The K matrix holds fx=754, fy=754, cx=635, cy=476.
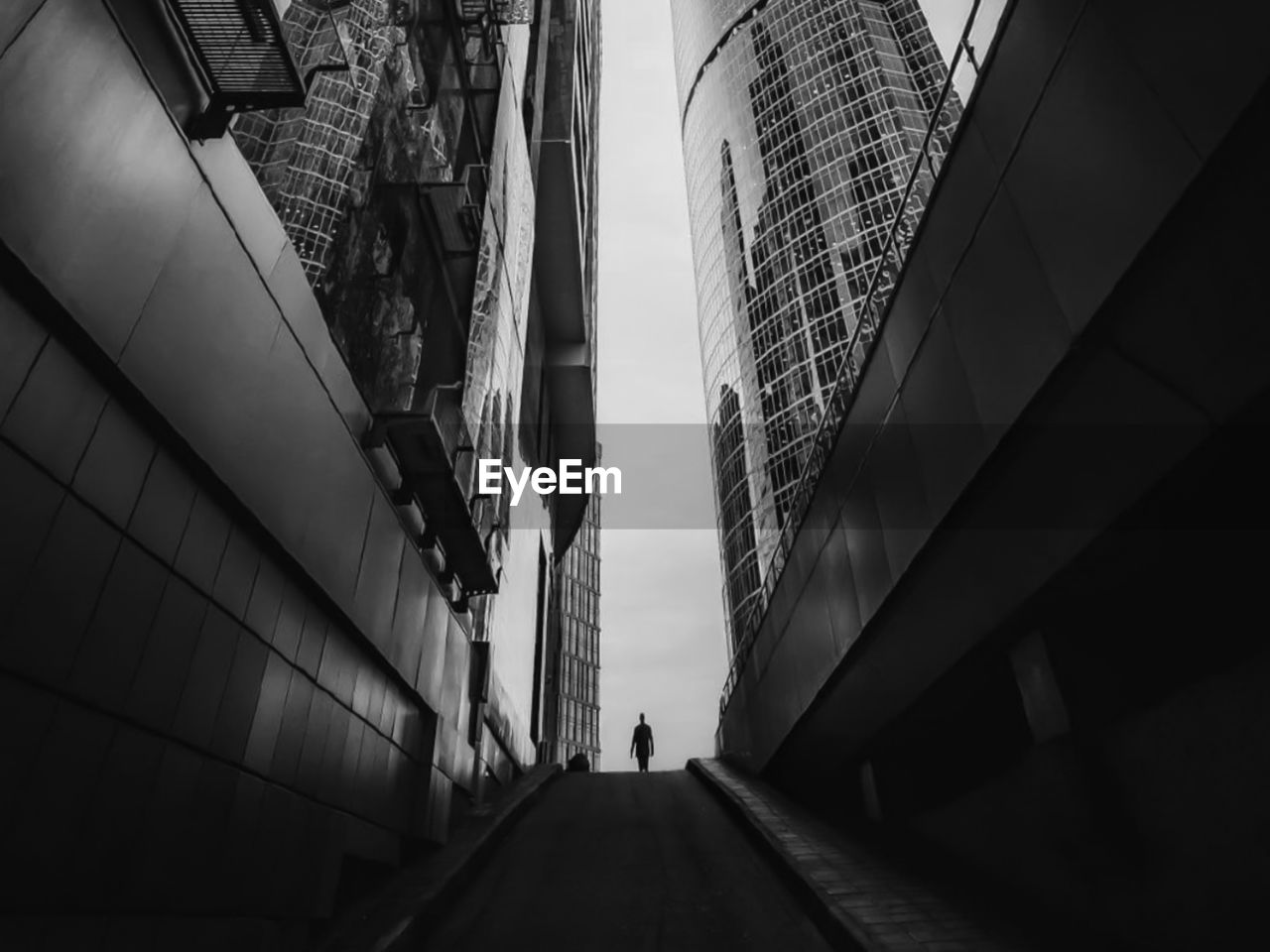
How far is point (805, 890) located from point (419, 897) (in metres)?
4.14

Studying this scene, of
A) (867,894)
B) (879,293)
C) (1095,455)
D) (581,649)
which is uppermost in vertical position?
(581,649)

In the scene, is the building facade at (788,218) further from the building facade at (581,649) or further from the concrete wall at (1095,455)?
the concrete wall at (1095,455)

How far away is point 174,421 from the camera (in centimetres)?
493

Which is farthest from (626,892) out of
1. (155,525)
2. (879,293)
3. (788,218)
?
(788,218)

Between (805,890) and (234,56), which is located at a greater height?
(234,56)

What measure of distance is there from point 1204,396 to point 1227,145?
4.79 ft

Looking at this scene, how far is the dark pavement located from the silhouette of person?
509 inches

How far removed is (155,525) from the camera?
15.9ft

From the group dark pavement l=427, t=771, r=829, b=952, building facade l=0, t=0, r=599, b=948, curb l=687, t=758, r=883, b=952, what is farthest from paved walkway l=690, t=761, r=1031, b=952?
building facade l=0, t=0, r=599, b=948

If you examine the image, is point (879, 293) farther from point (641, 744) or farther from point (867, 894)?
point (641, 744)

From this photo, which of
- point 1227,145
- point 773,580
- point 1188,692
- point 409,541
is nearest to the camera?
point 1227,145

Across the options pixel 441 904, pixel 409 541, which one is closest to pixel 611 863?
pixel 441 904

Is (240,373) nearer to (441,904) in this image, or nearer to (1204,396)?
(441,904)

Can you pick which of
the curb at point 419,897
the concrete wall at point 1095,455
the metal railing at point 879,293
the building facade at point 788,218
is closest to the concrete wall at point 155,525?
the curb at point 419,897
